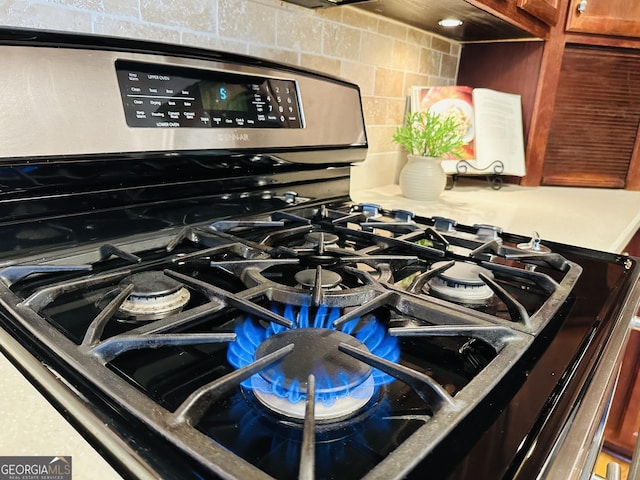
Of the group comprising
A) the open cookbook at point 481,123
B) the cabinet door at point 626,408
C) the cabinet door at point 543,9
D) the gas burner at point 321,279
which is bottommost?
the cabinet door at point 626,408

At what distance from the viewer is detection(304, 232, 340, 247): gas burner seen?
70cm

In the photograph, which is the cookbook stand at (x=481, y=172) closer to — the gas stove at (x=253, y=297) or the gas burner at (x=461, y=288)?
the gas stove at (x=253, y=297)

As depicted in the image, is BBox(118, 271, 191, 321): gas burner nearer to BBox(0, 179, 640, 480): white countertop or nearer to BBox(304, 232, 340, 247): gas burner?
BBox(0, 179, 640, 480): white countertop

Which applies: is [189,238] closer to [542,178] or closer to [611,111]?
[542,178]

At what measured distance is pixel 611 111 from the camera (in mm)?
1613

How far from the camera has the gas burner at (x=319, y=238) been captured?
0.70m

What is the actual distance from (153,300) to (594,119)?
67.1 inches

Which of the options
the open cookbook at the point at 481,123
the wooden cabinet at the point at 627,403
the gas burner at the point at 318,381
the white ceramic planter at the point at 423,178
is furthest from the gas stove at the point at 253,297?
the wooden cabinet at the point at 627,403

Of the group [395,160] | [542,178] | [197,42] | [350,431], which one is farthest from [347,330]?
[542,178]

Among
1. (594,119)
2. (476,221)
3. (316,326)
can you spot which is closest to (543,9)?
(594,119)

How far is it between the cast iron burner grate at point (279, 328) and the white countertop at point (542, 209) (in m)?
0.31

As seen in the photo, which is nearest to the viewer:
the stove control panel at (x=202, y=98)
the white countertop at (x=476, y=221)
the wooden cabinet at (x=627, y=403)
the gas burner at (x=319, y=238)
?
the white countertop at (x=476, y=221)

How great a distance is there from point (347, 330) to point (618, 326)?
1.04ft

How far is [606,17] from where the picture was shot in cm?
148
